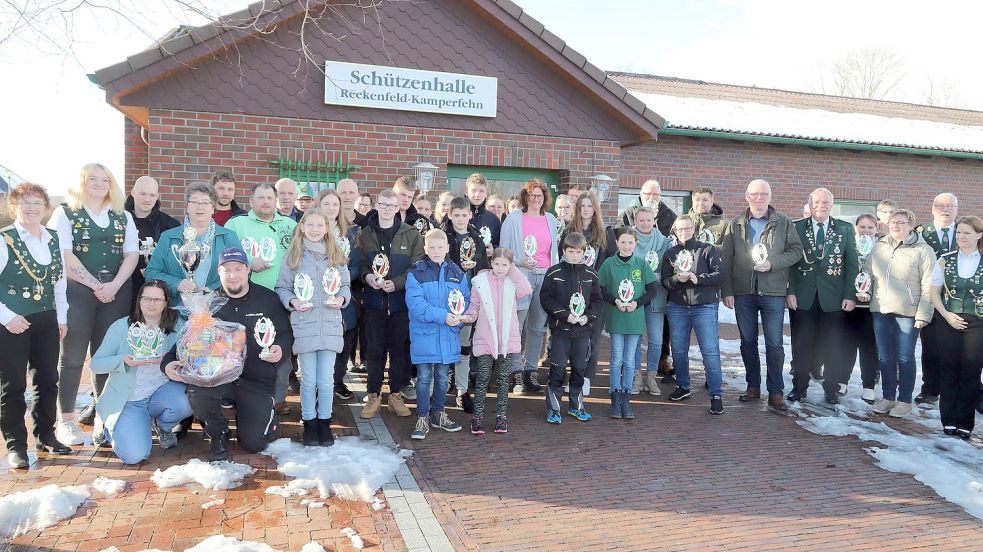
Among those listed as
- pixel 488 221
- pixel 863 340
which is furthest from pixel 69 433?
pixel 863 340

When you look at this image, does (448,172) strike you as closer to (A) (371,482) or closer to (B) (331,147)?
(B) (331,147)

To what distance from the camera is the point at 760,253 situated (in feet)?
22.0

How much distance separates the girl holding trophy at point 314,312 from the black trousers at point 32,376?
5.24 feet

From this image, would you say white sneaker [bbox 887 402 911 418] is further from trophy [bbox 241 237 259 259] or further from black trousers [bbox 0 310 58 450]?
black trousers [bbox 0 310 58 450]

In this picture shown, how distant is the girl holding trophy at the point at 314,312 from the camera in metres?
5.29

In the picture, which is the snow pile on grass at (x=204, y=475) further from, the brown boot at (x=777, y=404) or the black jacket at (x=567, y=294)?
the brown boot at (x=777, y=404)

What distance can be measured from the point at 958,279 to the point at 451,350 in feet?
14.7

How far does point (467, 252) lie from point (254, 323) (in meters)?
2.03

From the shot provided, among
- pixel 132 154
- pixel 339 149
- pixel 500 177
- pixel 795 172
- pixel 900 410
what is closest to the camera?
pixel 900 410

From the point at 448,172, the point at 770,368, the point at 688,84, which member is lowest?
the point at 770,368

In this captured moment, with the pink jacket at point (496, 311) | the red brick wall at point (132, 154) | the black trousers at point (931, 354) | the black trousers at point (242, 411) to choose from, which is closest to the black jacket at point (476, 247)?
the pink jacket at point (496, 311)

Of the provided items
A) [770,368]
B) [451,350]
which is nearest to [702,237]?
[770,368]

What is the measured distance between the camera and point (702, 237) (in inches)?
296

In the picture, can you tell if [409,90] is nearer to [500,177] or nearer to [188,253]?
[500,177]
